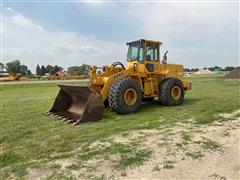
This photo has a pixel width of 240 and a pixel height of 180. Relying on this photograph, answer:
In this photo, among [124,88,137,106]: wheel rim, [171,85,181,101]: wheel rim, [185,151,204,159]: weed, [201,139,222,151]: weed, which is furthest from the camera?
[171,85,181,101]: wheel rim

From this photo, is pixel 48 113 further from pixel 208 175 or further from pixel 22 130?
pixel 208 175

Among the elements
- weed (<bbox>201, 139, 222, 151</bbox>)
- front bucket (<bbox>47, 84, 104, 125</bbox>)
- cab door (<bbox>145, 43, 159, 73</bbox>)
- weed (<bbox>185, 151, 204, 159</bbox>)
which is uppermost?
cab door (<bbox>145, 43, 159, 73</bbox>)

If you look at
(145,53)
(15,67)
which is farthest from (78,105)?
(15,67)

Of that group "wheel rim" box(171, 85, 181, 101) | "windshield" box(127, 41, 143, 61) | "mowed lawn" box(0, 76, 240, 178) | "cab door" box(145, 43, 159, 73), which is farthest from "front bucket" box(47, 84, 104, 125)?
"wheel rim" box(171, 85, 181, 101)

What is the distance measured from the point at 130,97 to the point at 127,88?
406mm

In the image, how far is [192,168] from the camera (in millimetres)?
3998

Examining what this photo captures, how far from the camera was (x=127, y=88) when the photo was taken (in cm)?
771

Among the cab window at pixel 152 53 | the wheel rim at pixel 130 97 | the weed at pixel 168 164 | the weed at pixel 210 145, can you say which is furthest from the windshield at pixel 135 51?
the weed at pixel 168 164

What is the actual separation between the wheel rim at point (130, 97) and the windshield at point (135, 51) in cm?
148

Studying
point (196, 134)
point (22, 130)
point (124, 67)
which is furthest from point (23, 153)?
point (124, 67)

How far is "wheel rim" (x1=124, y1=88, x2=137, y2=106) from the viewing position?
7.82m

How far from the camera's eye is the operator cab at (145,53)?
8.91 meters

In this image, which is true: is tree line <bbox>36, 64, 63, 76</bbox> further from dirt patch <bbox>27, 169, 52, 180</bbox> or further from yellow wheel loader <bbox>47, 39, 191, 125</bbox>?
dirt patch <bbox>27, 169, 52, 180</bbox>

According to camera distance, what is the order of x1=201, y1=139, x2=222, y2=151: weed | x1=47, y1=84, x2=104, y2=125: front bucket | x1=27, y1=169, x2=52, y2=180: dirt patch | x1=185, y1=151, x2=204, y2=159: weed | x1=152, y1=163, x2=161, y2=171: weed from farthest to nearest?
x1=47, y1=84, x2=104, y2=125: front bucket, x1=201, y1=139, x2=222, y2=151: weed, x1=185, y1=151, x2=204, y2=159: weed, x1=152, y1=163, x2=161, y2=171: weed, x1=27, y1=169, x2=52, y2=180: dirt patch
